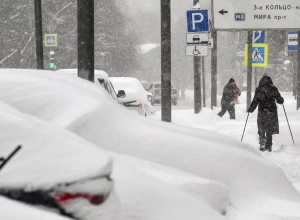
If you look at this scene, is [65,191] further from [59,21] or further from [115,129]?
[59,21]

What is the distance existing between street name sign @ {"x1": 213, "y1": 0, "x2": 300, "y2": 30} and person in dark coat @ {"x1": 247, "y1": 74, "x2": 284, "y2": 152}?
8.74 meters

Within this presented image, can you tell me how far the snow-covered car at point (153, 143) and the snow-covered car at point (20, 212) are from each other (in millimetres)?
2076

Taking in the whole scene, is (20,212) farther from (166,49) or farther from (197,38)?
(197,38)

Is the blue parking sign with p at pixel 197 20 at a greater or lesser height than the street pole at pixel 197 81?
greater

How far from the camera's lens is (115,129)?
4.89 meters

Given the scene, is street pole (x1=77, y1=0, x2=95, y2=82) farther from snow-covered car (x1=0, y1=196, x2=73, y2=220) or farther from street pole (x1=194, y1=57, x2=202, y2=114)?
street pole (x1=194, y1=57, x2=202, y2=114)

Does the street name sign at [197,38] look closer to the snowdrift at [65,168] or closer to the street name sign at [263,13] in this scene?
the snowdrift at [65,168]

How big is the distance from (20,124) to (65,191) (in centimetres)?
51

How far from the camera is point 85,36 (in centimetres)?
912

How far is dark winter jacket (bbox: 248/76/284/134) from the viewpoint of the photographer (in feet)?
36.0

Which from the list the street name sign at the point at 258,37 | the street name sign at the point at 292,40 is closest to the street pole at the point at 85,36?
the street name sign at the point at 258,37

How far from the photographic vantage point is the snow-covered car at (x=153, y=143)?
4695 millimetres

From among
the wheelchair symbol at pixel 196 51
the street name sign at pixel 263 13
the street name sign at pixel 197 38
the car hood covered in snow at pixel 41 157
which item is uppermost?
the street name sign at pixel 263 13

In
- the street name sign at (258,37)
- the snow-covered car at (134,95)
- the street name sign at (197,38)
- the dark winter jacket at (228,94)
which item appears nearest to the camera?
the street name sign at (197,38)
